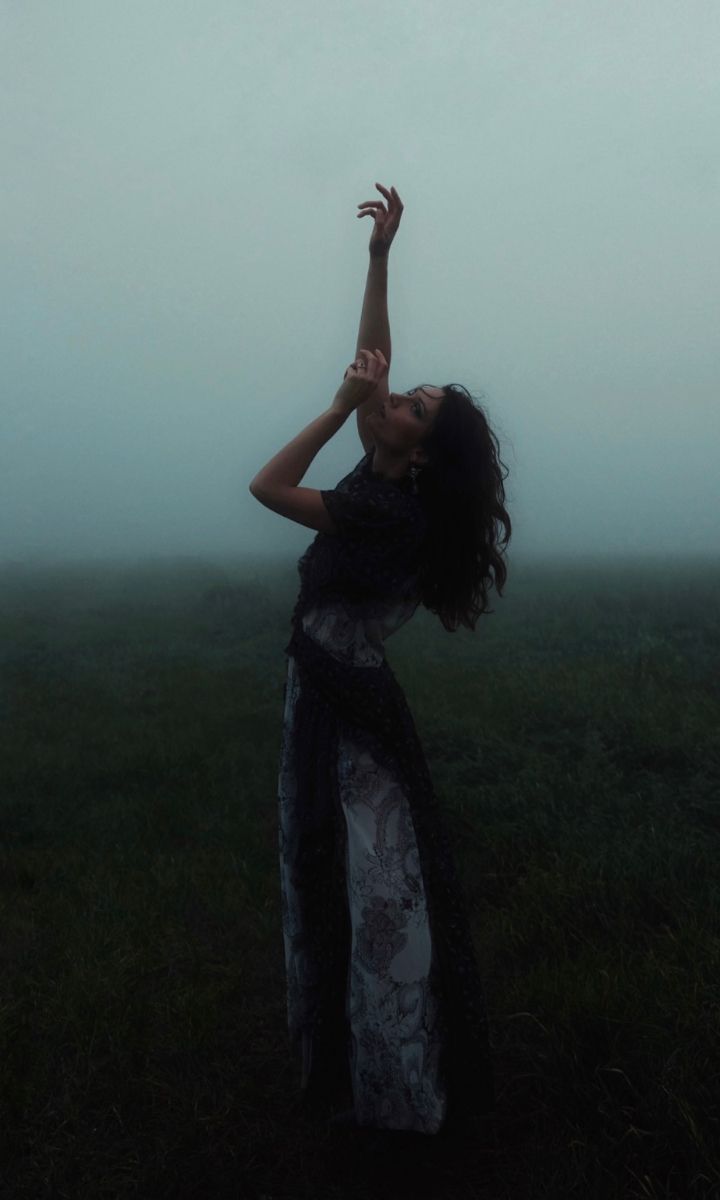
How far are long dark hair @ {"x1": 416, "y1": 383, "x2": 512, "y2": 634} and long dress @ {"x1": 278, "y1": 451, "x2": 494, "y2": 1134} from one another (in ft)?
0.23

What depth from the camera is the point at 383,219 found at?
2.41m

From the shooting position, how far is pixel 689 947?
2.94 m

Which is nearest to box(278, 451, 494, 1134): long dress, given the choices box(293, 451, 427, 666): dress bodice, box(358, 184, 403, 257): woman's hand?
box(293, 451, 427, 666): dress bodice

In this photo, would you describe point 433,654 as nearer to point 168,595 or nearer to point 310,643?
point 310,643

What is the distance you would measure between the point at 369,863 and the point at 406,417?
1145 mm

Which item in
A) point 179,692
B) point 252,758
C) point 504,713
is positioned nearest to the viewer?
point 252,758

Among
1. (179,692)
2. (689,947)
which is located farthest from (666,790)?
(179,692)

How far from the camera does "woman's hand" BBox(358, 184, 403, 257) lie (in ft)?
7.86

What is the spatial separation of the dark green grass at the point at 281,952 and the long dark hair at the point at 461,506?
1399mm

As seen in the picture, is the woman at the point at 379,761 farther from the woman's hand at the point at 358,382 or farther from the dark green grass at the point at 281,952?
the dark green grass at the point at 281,952

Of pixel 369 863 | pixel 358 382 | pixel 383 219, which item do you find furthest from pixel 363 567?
pixel 383 219

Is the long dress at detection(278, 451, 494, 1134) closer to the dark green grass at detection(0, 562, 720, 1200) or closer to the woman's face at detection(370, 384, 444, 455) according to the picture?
the woman's face at detection(370, 384, 444, 455)

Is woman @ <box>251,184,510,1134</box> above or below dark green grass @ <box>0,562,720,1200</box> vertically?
above

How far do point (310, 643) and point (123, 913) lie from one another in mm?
2190
